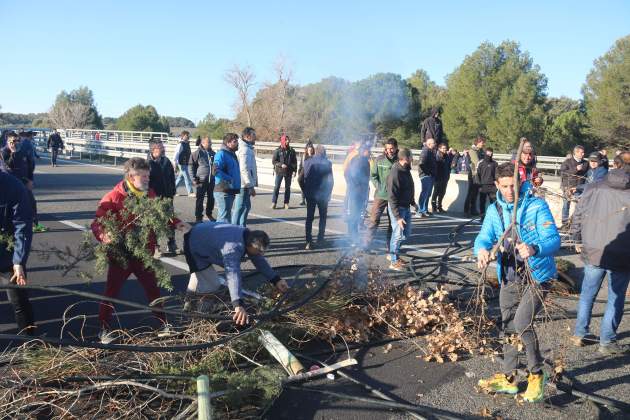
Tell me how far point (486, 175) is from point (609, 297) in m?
7.50

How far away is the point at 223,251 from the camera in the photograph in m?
4.55

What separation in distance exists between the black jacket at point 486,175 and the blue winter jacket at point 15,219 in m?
10.2

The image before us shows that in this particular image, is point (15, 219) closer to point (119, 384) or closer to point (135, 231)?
point (135, 231)

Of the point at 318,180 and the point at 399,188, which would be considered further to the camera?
the point at 318,180

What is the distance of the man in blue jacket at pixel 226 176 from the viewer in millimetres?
8805

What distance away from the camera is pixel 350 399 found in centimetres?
407

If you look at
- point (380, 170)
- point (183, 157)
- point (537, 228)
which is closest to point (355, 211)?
point (380, 170)

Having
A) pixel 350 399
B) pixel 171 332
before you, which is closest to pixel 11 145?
pixel 171 332

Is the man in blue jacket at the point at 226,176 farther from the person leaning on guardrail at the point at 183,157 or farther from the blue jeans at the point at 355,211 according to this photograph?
the person leaning on guardrail at the point at 183,157

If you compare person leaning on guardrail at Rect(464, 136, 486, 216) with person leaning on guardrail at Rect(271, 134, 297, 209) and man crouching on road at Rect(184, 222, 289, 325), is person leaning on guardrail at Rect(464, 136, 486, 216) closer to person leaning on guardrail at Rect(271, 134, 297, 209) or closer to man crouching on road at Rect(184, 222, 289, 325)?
person leaning on guardrail at Rect(271, 134, 297, 209)

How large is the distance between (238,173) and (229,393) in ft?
18.7

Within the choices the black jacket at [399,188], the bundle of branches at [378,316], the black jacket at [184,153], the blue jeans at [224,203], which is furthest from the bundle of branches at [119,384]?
the black jacket at [184,153]

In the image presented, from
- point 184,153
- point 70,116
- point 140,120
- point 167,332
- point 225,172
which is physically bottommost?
point 167,332

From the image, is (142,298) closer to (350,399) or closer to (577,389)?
(350,399)
